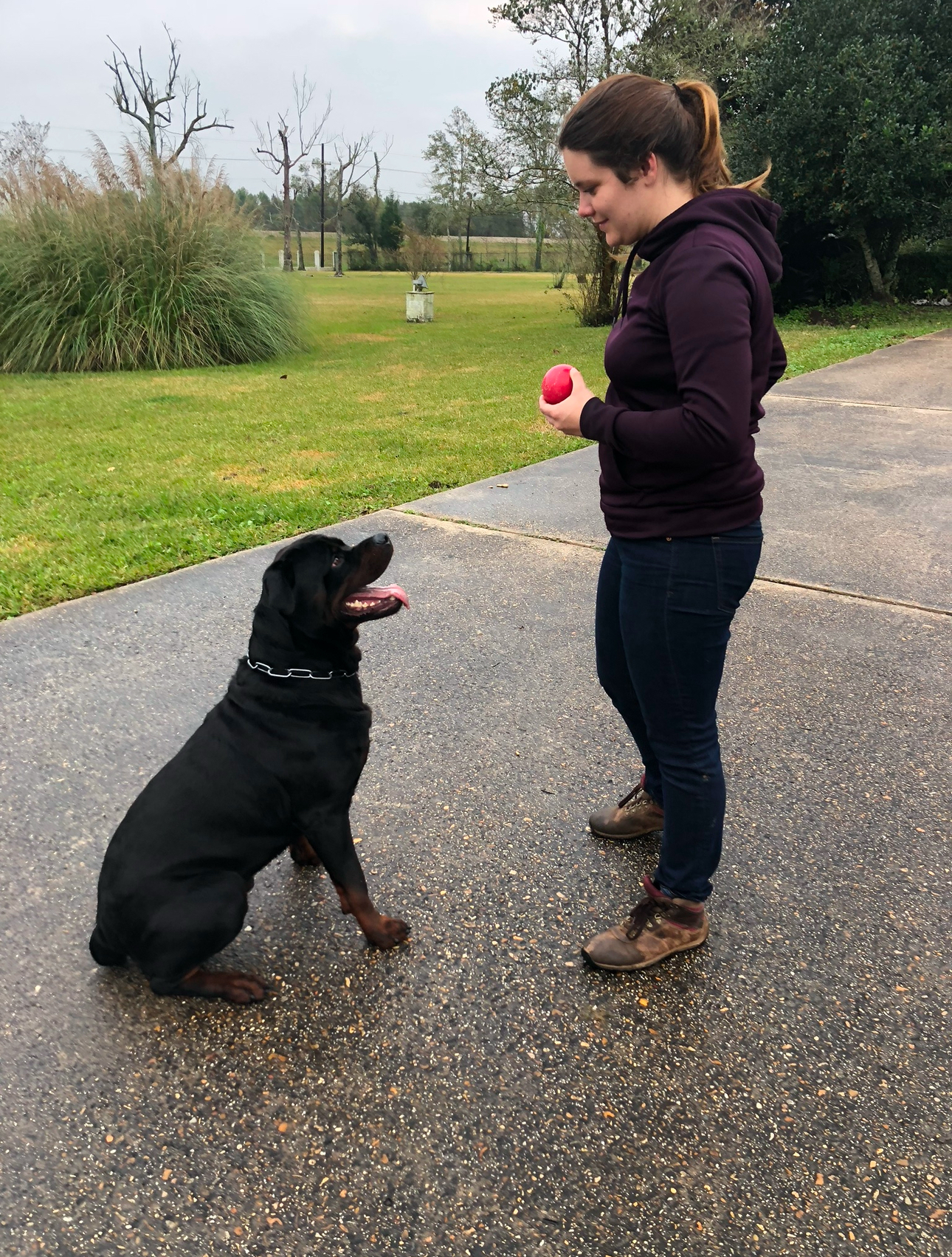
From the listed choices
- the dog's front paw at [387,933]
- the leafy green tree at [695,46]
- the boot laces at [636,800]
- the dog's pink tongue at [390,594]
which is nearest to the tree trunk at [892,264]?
the leafy green tree at [695,46]

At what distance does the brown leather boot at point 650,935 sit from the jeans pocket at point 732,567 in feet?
2.67

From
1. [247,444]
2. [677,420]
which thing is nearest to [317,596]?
[677,420]

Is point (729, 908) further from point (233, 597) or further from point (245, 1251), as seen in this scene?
point (233, 597)

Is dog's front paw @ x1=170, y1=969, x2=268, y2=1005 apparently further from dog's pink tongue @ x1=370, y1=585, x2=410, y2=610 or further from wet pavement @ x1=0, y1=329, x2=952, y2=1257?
dog's pink tongue @ x1=370, y1=585, x2=410, y2=610

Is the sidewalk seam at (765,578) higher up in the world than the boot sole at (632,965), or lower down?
higher up

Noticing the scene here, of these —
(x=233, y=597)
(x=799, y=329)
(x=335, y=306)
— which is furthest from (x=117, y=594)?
(x=335, y=306)

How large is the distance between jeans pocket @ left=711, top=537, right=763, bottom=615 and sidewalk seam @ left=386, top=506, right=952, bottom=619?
2.86 metres

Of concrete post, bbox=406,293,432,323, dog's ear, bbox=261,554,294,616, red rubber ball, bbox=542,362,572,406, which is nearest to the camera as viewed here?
red rubber ball, bbox=542,362,572,406

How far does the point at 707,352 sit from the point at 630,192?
0.44m

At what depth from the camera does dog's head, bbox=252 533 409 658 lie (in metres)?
2.17

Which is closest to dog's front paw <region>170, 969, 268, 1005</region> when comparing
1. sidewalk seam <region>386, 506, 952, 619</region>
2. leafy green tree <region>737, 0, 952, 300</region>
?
sidewalk seam <region>386, 506, 952, 619</region>

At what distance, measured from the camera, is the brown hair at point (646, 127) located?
1746mm

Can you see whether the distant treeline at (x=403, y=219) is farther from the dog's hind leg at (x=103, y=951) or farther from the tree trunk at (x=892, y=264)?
the dog's hind leg at (x=103, y=951)

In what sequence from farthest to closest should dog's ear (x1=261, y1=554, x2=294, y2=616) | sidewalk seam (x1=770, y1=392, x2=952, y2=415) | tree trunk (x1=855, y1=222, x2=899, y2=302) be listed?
tree trunk (x1=855, y1=222, x2=899, y2=302)
sidewalk seam (x1=770, y1=392, x2=952, y2=415)
dog's ear (x1=261, y1=554, x2=294, y2=616)
